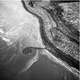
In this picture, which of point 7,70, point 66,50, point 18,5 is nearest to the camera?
point 7,70

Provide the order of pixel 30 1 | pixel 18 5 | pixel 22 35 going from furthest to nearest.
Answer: pixel 30 1, pixel 18 5, pixel 22 35

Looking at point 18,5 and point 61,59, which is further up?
point 18,5

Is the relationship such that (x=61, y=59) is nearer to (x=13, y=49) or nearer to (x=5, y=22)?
(x=13, y=49)

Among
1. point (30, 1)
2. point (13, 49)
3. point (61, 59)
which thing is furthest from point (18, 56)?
point (30, 1)

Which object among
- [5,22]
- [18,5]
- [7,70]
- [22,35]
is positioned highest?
[18,5]

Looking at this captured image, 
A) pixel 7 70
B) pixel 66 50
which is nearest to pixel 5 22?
pixel 7 70

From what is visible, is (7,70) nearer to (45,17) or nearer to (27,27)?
(27,27)

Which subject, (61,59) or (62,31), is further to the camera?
(62,31)
